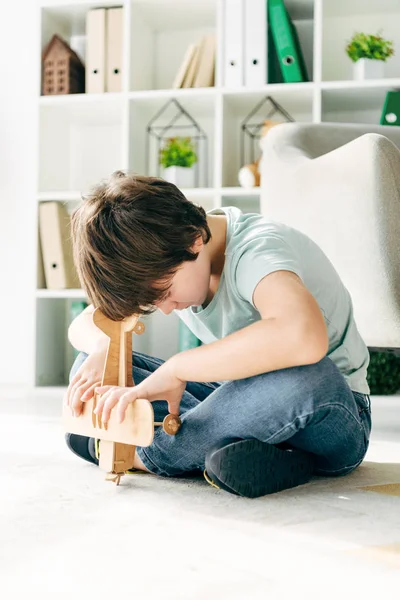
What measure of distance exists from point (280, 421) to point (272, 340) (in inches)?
5.0

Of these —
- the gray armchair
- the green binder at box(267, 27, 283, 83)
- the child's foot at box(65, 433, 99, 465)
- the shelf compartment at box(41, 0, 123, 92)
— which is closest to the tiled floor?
the child's foot at box(65, 433, 99, 465)

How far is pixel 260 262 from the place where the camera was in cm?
90

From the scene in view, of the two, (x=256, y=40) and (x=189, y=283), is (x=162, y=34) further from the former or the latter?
(x=189, y=283)

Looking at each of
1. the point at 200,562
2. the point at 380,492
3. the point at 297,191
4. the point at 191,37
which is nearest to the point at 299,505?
the point at 380,492

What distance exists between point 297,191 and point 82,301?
123 centimetres

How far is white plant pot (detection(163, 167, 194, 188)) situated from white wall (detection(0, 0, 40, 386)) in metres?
0.58

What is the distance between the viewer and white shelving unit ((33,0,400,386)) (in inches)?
98.8

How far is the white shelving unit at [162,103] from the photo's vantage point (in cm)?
251

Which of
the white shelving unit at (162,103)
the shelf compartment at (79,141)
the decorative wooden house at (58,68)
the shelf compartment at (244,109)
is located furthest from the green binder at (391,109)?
the decorative wooden house at (58,68)

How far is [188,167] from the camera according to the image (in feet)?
8.57

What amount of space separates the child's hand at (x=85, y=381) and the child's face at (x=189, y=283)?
150mm

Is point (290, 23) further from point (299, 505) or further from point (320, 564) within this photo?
point (320, 564)

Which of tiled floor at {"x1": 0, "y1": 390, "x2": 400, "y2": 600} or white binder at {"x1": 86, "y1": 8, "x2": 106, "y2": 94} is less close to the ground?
white binder at {"x1": 86, "y1": 8, "x2": 106, "y2": 94}

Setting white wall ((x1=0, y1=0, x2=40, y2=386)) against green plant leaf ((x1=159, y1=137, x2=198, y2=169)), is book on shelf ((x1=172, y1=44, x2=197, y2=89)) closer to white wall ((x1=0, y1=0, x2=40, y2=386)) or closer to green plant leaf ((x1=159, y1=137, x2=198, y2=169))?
green plant leaf ((x1=159, y1=137, x2=198, y2=169))
